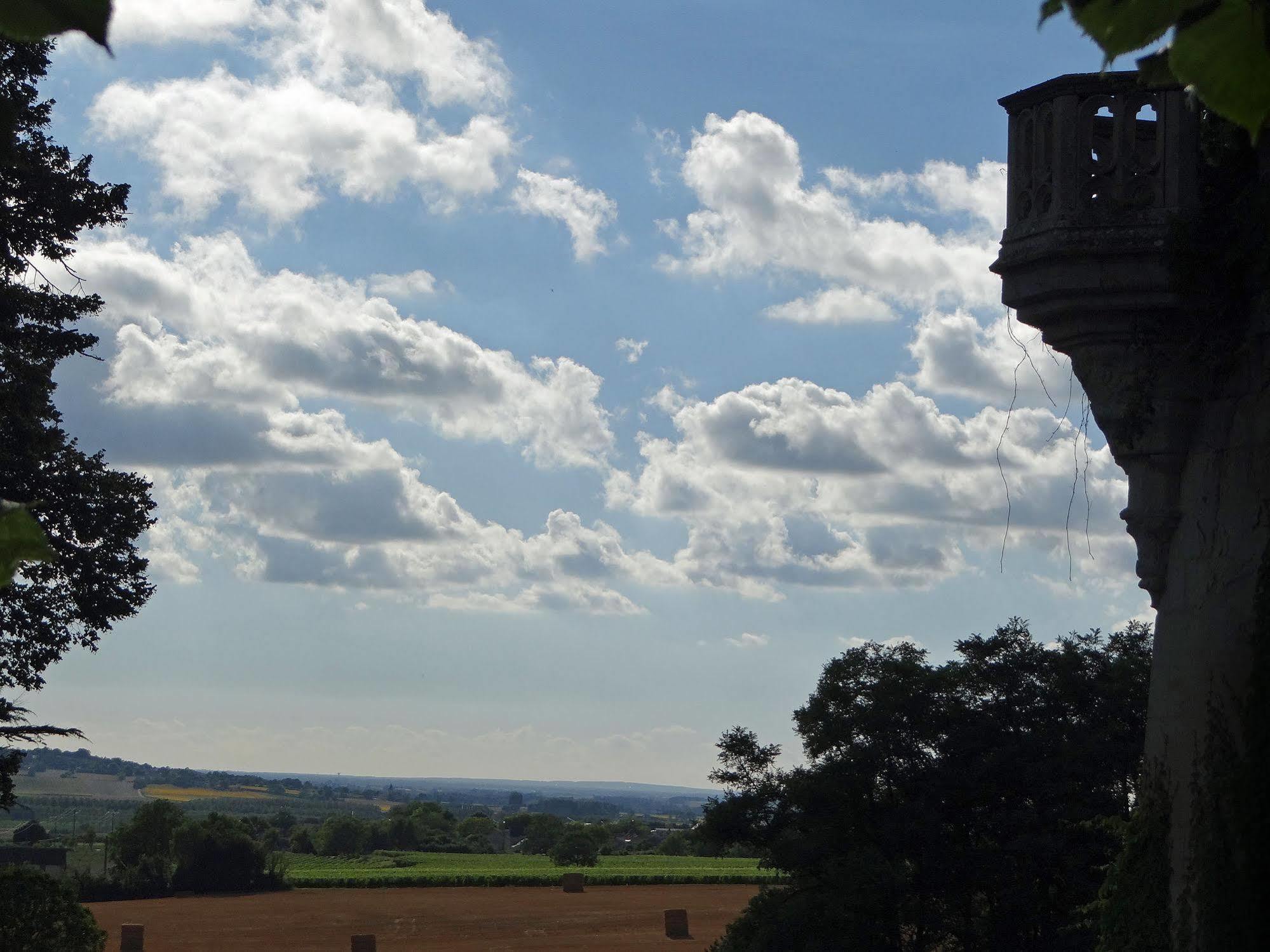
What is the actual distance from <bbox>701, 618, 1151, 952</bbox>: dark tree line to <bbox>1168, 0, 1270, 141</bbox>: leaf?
23.8 metres

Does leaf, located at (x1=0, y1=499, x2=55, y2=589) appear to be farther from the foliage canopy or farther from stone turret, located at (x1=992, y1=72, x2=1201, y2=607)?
stone turret, located at (x1=992, y1=72, x2=1201, y2=607)

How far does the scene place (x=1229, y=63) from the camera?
1.63 meters

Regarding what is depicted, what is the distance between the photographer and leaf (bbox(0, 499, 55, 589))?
1.71m

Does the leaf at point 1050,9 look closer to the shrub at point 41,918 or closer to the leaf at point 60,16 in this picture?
the leaf at point 60,16

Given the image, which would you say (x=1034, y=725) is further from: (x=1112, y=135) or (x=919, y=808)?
(x=1112, y=135)

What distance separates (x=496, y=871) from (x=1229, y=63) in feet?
245

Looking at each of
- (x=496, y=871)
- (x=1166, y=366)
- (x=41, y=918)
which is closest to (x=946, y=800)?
(x=41, y=918)

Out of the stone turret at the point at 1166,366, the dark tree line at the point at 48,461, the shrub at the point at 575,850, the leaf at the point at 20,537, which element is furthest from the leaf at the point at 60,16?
the shrub at the point at 575,850

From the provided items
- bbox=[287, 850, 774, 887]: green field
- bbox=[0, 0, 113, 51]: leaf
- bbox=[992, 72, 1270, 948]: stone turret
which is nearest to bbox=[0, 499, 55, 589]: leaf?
bbox=[0, 0, 113, 51]: leaf

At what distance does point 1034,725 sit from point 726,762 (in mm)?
5898

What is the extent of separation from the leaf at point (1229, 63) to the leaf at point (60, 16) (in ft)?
3.79

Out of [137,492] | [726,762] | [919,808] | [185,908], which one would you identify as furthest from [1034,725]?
[185,908]

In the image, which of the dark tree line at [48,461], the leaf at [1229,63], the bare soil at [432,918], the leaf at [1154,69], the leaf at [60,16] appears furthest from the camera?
the bare soil at [432,918]

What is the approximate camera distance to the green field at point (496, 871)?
69.4m
